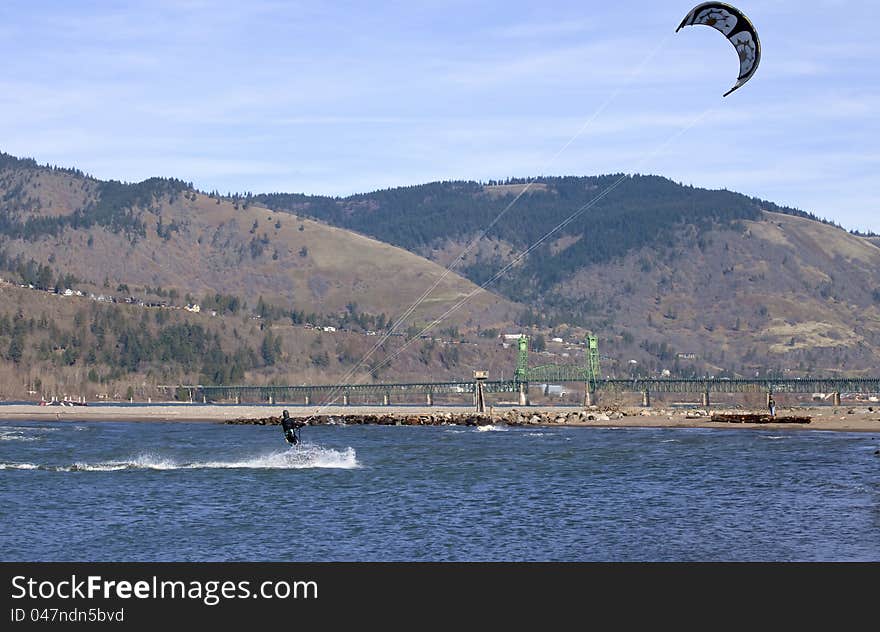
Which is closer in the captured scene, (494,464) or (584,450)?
(494,464)

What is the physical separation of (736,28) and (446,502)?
20.5m

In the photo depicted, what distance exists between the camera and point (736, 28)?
131ft

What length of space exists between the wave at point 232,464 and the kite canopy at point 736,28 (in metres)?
33.4

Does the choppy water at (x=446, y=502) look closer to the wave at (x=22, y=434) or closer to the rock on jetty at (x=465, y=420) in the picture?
the wave at (x=22, y=434)

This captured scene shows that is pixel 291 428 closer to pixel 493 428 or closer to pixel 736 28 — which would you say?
pixel 736 28

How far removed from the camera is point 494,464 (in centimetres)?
7006

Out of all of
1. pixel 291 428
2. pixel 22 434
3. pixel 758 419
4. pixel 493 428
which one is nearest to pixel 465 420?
pixel 493 428

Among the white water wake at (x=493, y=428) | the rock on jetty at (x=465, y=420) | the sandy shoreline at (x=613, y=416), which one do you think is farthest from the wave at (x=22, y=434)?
the white water wake at (x=493, y=428)

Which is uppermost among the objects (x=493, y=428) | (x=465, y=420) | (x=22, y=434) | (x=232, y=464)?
(x=22, y=434)

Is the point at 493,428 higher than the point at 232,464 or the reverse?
the reverse

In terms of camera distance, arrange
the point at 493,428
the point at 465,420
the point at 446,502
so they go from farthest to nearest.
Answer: the point at 465,420
the point at 493,428
the point at 446,502
